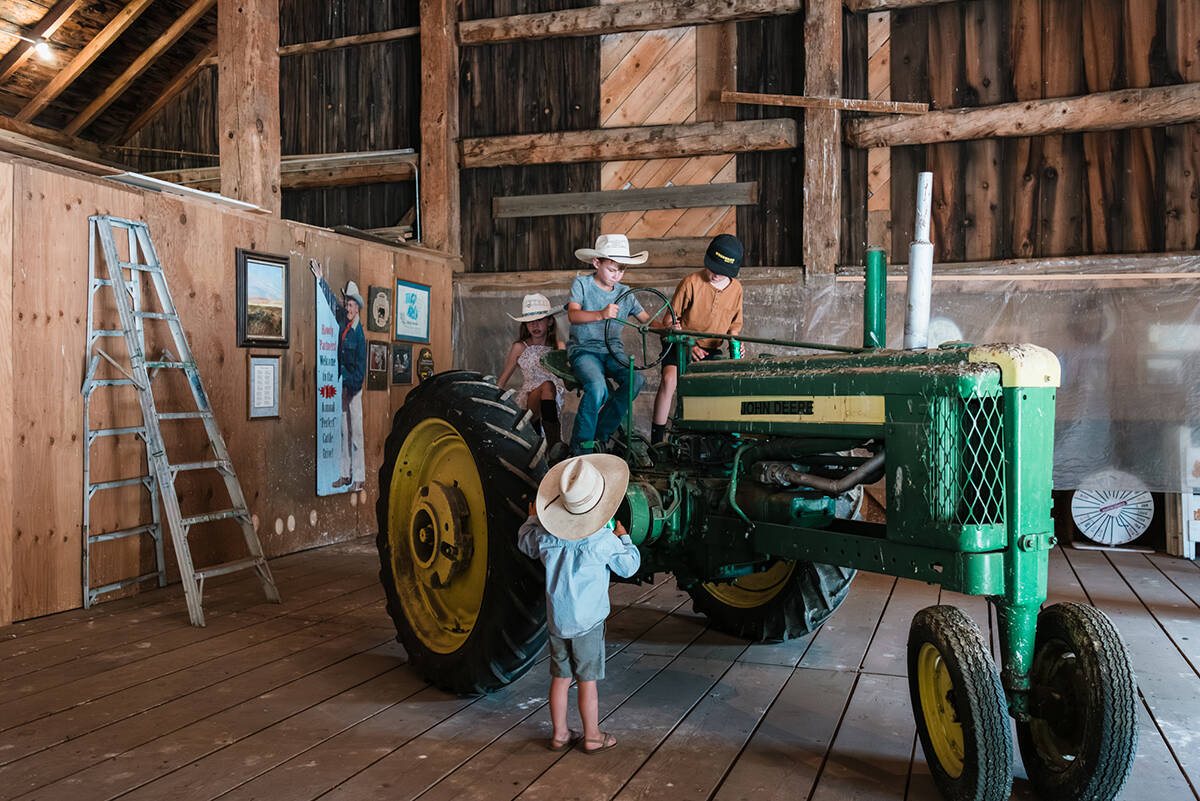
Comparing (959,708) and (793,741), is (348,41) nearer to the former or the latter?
(793,741)

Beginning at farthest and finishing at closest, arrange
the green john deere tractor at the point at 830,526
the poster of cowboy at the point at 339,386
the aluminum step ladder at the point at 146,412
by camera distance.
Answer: the poster of cowboy at the point at 339,386 < the aluminum step ladder at the point at 146,412 < the green john deere tractor at the point at 830,526

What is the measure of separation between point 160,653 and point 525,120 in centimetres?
493

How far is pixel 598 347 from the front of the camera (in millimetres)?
4168

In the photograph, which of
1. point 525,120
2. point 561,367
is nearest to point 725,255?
point 561,367

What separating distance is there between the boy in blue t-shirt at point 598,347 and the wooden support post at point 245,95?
7.74 feet

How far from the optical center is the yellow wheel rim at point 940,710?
7.72ft

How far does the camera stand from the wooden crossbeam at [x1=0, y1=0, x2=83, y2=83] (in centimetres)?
750

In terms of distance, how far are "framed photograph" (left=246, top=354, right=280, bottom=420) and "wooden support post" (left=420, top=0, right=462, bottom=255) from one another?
2075 millimetres

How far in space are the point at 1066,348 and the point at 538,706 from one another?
14.6ft

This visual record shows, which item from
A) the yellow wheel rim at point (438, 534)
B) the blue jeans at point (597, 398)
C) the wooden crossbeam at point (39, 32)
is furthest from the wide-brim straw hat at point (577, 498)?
the wooden crossbeam at point (39, 32)

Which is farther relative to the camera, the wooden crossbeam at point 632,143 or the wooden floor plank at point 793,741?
the wooden crossbeam at point 632,143

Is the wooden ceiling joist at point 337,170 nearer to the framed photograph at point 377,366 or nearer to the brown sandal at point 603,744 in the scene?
the framed photograph at point 377,366

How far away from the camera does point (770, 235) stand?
670cm

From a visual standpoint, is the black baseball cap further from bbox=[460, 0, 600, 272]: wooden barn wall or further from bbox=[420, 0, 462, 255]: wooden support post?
bbox=[420, 0, 462, 255]: wooden support post
